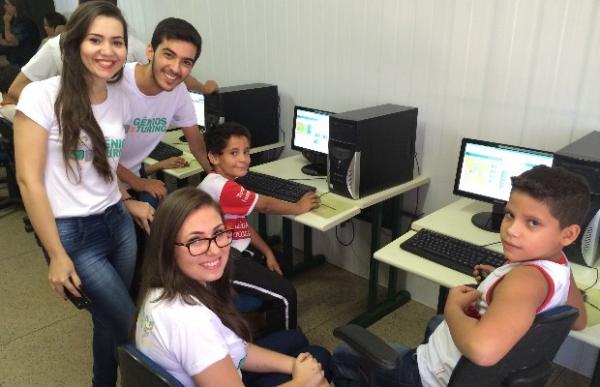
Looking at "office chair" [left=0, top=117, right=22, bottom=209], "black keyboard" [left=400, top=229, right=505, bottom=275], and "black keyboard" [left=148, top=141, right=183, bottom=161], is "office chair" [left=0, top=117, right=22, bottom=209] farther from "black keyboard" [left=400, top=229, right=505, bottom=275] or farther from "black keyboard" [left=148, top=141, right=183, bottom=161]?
"black keyboard" [left=400, top=229, right=505, bottom=275]

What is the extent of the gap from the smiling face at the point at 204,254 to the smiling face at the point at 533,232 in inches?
27.3

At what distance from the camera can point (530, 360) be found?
1.13m

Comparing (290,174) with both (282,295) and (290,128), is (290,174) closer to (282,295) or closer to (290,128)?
(290,128)

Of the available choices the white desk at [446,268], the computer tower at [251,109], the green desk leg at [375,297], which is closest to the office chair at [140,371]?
the white desk at [446,268]

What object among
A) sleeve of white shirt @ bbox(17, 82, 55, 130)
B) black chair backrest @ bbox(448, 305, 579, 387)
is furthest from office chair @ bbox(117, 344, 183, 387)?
sleeve of white shirt @ bbox(17, 82, 55, 130)

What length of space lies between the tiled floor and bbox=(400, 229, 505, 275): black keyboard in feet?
2.63

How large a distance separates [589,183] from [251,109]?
1.98 meters

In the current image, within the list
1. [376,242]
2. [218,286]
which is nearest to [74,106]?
[218,286]

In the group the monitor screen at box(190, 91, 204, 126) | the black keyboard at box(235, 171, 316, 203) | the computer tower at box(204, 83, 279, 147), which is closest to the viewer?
the black keyboard at box(235, 171, 316, 203)

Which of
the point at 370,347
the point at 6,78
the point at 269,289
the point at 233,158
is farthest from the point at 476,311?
the point at 6,78

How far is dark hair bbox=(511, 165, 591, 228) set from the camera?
1.17 metres

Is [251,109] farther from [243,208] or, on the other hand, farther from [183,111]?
[243,208]

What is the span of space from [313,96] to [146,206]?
144 cm

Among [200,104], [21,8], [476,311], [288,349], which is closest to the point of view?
[476,311]
